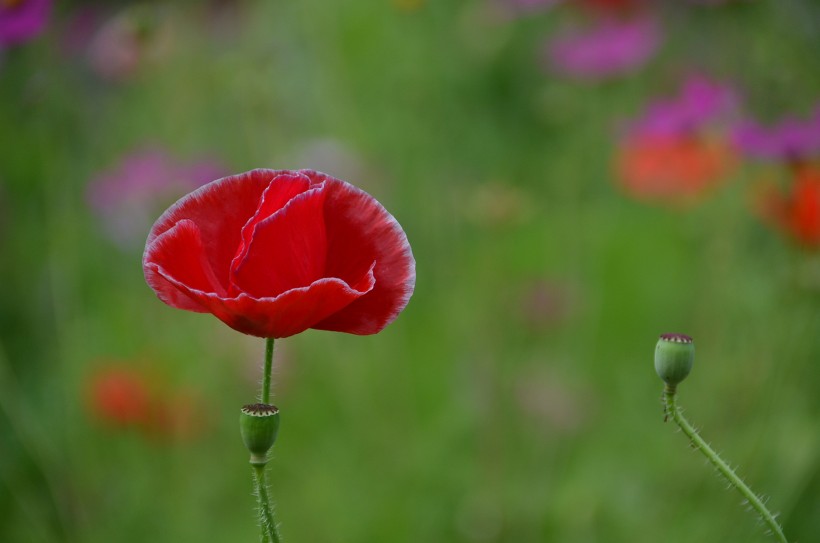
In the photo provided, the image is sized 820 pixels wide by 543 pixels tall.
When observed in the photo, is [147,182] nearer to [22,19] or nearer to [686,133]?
[22,19]

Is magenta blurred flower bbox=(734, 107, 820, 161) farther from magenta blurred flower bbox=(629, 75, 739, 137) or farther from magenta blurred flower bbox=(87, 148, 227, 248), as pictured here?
magenta blurred flower bbox=(87, 148, 227, 248)

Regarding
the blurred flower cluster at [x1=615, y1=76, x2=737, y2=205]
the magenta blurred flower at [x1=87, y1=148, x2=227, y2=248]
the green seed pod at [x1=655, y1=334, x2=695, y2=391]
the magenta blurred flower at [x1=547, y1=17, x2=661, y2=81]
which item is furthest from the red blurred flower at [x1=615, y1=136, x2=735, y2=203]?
the green seed pod at [x1=655, y1=334, x2=695, y2=391]

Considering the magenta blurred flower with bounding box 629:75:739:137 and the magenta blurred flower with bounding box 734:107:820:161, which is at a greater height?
the magenta blurred flower with bounding box 629:75:739:137

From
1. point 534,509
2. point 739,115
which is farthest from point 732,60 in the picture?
point 534,509

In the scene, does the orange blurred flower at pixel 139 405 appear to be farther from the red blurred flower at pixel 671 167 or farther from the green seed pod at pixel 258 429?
the green seed pod at pixel 258 429

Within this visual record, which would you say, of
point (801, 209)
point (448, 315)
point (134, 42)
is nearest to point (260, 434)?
point (801, 209)

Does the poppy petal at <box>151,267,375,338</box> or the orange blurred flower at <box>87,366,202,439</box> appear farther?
the orange blurred flower at <box>87,366,202,439</box>

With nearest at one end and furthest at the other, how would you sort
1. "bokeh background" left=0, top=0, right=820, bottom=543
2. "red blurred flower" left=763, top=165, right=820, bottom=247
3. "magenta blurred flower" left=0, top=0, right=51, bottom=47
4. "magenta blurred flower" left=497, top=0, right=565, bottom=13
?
"magenta blurred flower" left=0, top=0, right=51, bottom=47 → "red blurred flower" left=763, top=165, right=820, bottom=247 → "bokeh background" left=0, top=0, right=820, bottom=543 → "magenta blurred flower" left=497, top=0, right=565, bottom=13
